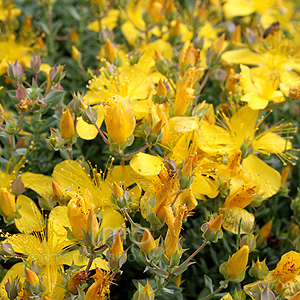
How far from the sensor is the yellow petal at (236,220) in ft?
3.91

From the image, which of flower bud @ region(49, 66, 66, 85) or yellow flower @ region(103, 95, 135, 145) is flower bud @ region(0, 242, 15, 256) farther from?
flower bud @ region(49, 66, 66, 85)

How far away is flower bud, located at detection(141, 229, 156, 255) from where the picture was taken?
974 millimetres

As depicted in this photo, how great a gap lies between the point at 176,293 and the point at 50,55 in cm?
123

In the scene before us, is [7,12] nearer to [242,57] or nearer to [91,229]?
[242,57]

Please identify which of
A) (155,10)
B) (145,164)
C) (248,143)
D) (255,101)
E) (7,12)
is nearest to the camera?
(145,164)

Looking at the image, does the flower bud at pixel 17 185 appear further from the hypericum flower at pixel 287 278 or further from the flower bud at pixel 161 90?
the hypericum flower at pixel 287 278

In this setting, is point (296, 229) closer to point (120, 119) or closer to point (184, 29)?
point (120, 119)

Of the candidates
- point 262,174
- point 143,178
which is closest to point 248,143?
point 262,174

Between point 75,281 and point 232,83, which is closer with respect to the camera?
point 75,281

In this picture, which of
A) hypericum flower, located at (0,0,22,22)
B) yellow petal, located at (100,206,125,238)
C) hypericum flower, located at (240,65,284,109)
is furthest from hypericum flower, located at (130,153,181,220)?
hypericum flower, located at (0,0,22,22)

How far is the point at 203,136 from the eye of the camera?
1.33 metres

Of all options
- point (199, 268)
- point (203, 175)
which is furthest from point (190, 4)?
point (199, 268)

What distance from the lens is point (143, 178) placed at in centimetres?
121

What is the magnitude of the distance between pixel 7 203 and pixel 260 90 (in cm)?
95
